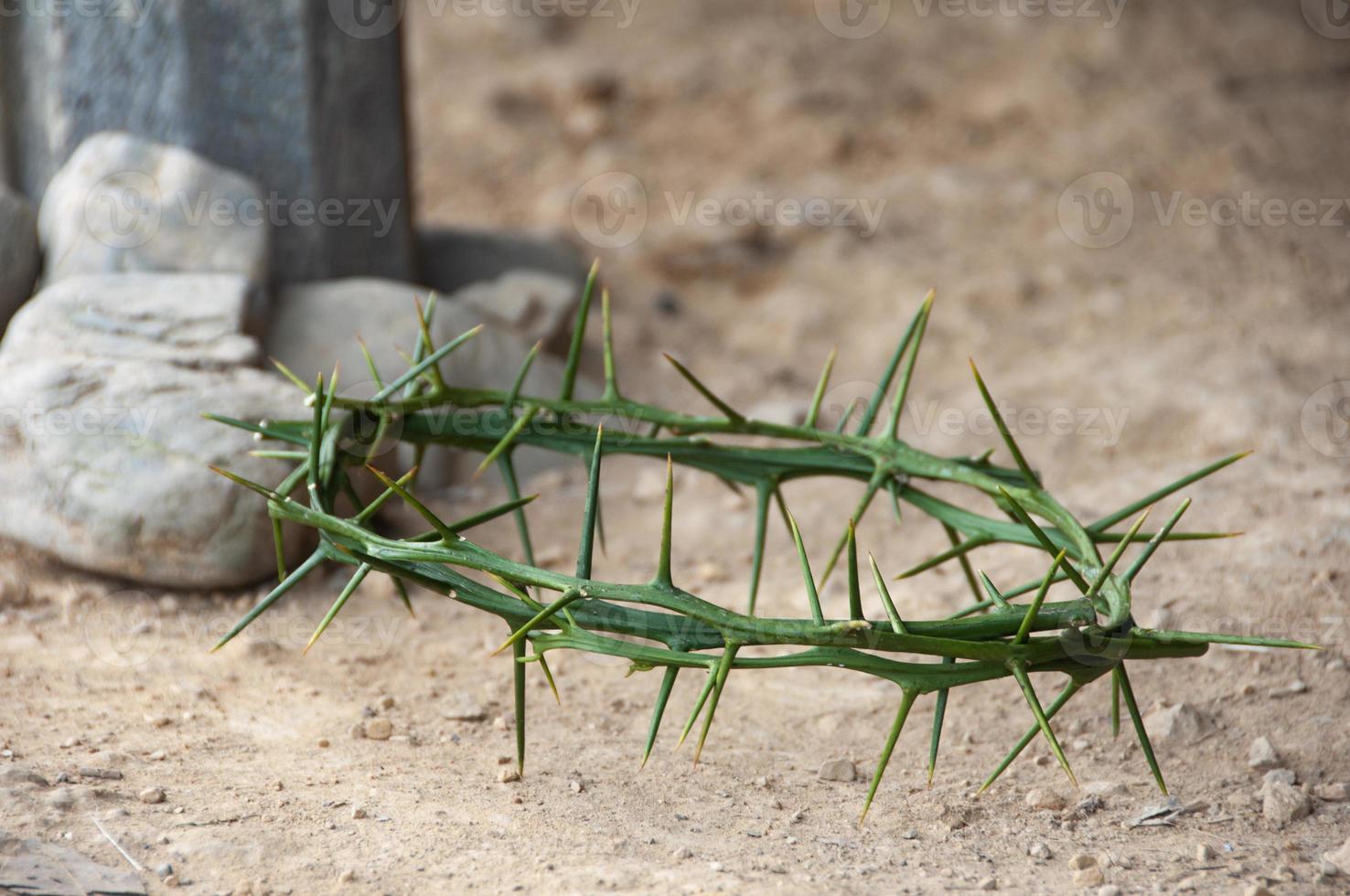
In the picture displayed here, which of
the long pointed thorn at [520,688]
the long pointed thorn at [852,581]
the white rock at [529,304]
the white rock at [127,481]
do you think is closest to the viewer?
the long pointed thorn at [852,581]

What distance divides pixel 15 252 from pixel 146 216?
0.28 m

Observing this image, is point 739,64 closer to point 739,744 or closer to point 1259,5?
point 1259,5

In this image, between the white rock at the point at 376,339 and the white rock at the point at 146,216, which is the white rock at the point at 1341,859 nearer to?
the white rock at the point at 376,339

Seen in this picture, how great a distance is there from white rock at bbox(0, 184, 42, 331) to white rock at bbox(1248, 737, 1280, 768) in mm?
2533

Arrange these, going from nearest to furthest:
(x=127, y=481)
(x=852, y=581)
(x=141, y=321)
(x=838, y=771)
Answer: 1. (x=852, y=581)
2. (x=838, y=771)
3. (x=127, y=481)
4. (x=141, y=321)

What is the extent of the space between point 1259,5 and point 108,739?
4.97 meters

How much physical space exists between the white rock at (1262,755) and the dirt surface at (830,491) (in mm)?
31

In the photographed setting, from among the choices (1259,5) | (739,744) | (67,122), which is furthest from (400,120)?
(1259,5)

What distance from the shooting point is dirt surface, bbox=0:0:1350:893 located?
1449 mm

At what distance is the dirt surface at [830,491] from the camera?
145cm

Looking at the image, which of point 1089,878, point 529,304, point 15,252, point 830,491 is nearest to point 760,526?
point 1089,878

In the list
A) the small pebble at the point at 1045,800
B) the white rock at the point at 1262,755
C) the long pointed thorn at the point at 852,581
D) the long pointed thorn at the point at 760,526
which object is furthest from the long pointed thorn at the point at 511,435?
the white rock at the point at 1262,755

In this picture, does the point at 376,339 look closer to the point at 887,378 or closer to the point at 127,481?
the point at 127,481

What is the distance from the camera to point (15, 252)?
267 centimetres
